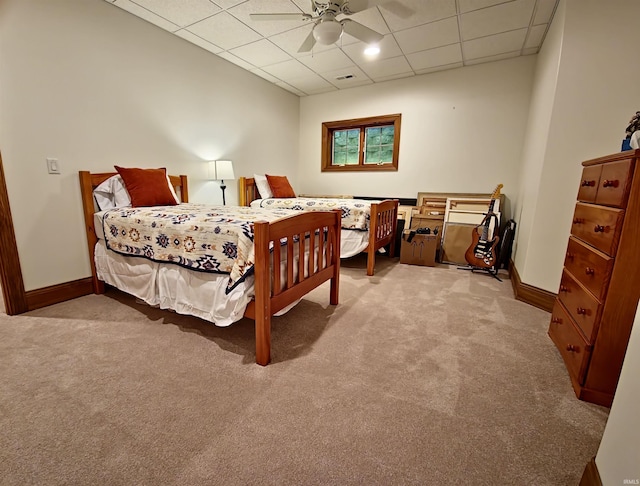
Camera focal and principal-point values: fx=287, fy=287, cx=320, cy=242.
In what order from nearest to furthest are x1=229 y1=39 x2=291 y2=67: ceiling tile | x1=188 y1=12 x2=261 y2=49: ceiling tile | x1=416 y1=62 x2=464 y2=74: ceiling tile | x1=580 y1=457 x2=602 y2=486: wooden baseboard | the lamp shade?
x1=580 y1=457 x2=602 y2=486: wooden baseboard
x1=188 y1=12 x2=261 y2=49: ceiling tile
x1=229 y1=39 x2=291 y2=67: ceiling tile
the lamp shade
x1=416 y1=62 x2=464 y2=74: ceiling tile

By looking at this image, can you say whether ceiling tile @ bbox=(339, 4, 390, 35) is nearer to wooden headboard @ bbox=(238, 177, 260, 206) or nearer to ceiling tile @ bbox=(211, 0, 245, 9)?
ceiling tile @ bbox=(211, 0, 245, 9)

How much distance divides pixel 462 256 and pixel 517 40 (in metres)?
2.39

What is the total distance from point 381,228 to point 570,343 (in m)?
2.11

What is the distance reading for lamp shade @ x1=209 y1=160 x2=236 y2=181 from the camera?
3465 mm

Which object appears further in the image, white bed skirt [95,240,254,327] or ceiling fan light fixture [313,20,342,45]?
ceiling fan light fixture [313,20,342,45]

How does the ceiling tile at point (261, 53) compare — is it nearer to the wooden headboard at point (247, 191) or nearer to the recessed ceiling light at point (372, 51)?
the recessed ceiling light at point (372, 51)

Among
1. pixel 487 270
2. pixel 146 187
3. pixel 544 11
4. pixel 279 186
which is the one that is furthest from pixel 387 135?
pixel 146 187

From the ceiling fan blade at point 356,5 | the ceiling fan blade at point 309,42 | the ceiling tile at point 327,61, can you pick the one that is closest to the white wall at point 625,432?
the ceiling fan blade at point 356,5

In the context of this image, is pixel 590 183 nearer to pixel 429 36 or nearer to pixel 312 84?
pixel 429 36

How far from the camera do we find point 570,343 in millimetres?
1457

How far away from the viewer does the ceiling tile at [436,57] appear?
3.25 metres

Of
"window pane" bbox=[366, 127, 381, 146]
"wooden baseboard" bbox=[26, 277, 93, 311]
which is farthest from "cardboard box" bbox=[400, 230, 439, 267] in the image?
"wooden baseboard" bbox=[26, 277, 93, 311]

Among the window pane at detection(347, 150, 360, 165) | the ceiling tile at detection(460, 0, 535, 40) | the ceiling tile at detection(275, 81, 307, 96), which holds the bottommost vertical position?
the window pane at detection(347, 150, 360, 165)

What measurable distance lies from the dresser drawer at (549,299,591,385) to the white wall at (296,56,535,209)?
8.23 ft
